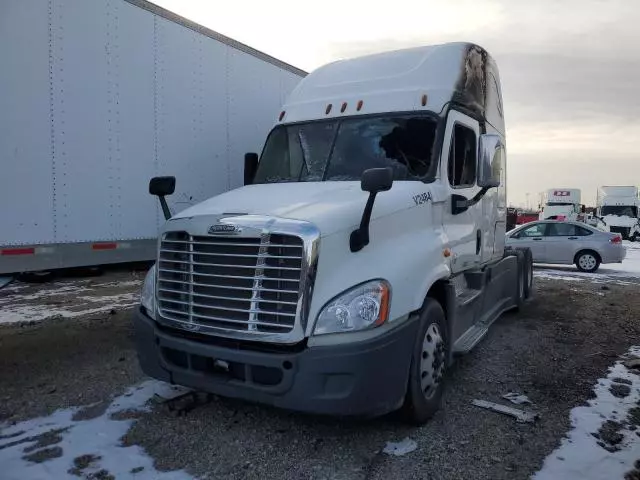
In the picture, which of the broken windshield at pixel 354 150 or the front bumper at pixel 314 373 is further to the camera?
the broken windshield at pixel 354 150

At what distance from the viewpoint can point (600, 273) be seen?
14.4m

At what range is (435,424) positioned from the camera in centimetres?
393

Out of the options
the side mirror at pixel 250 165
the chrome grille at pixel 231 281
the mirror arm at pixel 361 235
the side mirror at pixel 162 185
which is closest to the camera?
the chrome grille at pixel 231 281

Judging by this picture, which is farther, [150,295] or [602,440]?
[150,295]

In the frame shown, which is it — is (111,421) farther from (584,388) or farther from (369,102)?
(584,388)

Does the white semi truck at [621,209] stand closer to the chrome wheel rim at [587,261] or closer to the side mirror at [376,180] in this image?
the chrome wheel rim at [587,261]

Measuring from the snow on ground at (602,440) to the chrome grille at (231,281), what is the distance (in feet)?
6.34

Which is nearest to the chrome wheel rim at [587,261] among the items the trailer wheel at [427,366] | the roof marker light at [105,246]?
the trailer wheel at [427,366]

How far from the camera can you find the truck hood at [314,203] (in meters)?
3.49

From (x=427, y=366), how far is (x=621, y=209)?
1363 inches

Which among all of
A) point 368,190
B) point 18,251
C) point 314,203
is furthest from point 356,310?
point 18,251

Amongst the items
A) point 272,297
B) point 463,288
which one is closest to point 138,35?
point 272,297

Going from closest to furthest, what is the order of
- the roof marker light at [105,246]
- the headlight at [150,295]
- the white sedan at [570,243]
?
the headlight at [150,295] < the roof marker light at [105,246] < the white sedan at [570,243]

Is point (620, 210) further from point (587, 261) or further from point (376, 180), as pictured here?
point (376, 180)
